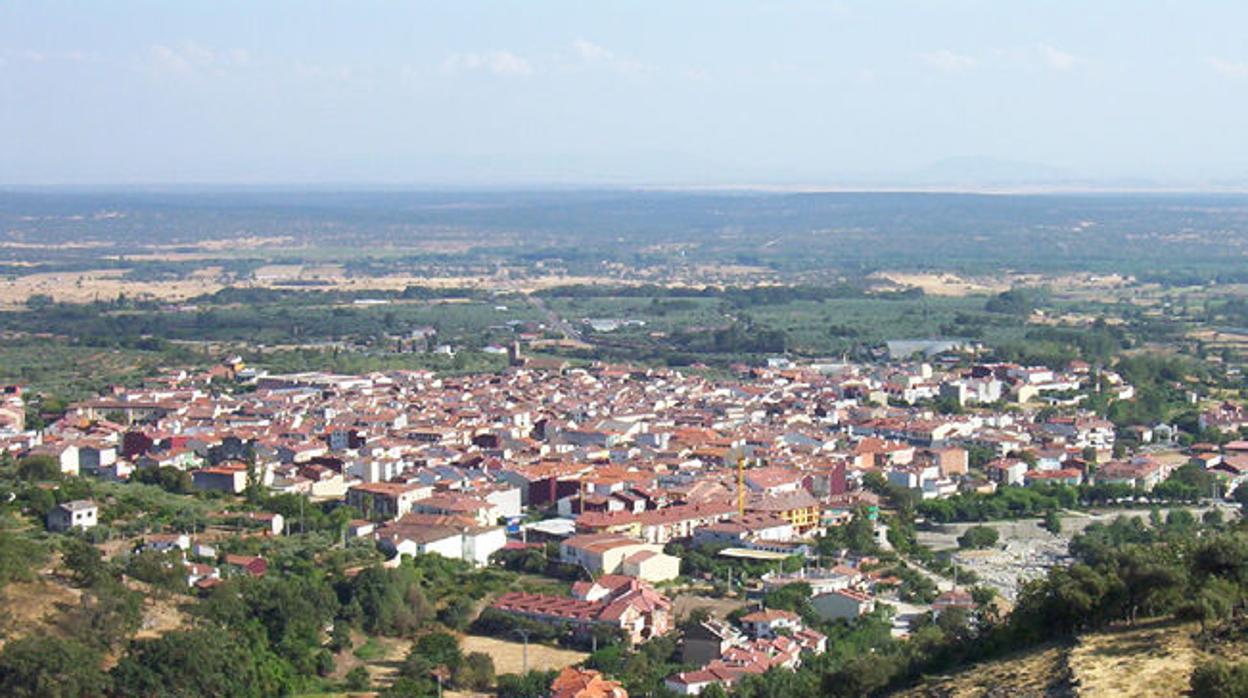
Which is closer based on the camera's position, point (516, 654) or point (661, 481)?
point (516, 654)

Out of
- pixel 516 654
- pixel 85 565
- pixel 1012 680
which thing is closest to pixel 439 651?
pixel 516 654

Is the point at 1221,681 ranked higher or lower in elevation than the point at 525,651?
higher

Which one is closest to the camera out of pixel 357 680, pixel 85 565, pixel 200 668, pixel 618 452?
pixel 200 668

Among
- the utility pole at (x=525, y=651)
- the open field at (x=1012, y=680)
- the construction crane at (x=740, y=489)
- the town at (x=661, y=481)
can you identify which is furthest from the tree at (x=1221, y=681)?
the construction crane at (x=740, y=489)

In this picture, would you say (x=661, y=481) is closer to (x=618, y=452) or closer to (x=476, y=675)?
(x=618, y=452)

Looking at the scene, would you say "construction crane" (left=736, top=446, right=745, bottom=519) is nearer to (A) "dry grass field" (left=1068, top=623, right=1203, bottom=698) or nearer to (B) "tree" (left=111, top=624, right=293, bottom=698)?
(B) "tree" (left=111, top=624, right=293, bottom=698)

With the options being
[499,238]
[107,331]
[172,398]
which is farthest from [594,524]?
[499,238]
